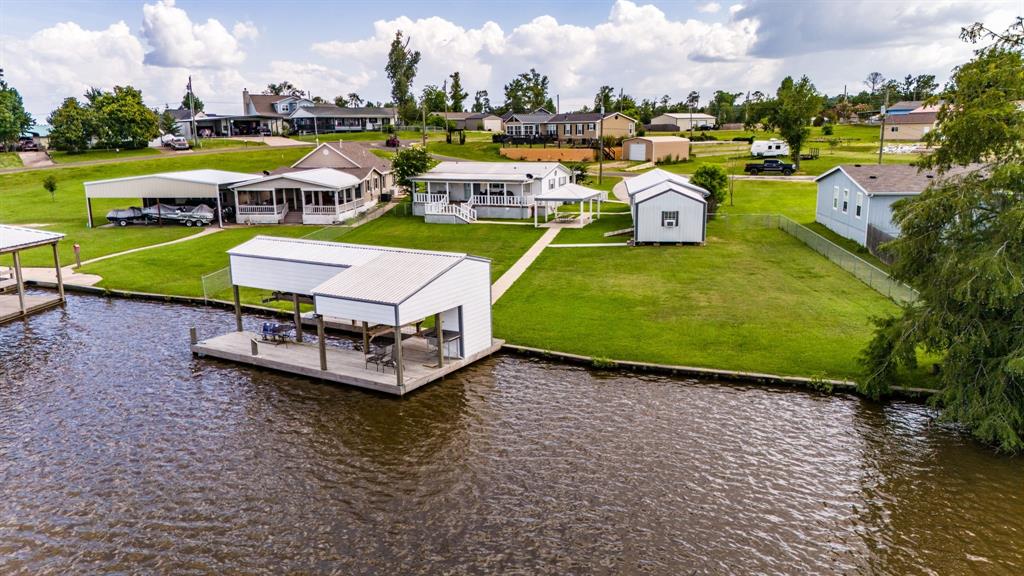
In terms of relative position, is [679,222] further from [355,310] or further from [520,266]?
[355,310]

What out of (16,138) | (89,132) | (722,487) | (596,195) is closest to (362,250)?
(722,487)

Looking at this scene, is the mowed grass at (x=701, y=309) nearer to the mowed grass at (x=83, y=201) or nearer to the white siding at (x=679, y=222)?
the white siding at (x=679, y=222)

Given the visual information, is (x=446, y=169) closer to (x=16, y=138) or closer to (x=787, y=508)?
(x=787, y=508)

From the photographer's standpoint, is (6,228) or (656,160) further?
(656,160)

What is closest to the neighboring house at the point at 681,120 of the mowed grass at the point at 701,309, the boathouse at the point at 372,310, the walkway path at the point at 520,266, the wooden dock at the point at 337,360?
the walkway path at the point at 520,266

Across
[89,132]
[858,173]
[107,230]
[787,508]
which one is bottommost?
[787,508]

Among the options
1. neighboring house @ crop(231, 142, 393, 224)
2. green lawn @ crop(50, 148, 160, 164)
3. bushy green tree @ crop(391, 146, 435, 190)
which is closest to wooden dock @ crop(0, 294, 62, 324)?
neighboring house @ crop(231, 142, 393, 224)
